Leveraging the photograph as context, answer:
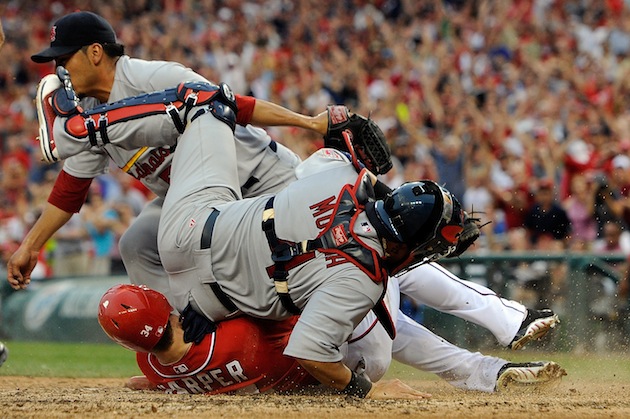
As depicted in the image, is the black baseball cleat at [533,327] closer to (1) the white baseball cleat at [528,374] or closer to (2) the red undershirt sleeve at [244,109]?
(1) the white baseball cleat at [528,374]

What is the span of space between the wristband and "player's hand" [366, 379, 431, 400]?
0.23 feet

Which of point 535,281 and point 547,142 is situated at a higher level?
point 547,142

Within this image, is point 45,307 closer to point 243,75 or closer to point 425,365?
point 243,75

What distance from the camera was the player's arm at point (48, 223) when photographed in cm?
646

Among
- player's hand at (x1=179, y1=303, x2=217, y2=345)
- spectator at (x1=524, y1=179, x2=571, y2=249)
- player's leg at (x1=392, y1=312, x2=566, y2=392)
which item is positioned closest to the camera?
player's hand at (x1=179, y1=303, x2=217, y2=345)

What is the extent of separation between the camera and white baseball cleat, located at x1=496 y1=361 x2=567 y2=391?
5.89 metres

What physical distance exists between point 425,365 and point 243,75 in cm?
1005

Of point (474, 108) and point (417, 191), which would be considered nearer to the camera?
point (417, 191)

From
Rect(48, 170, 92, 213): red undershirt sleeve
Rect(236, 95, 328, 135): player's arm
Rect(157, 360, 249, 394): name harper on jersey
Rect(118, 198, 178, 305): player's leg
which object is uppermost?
Rect(236, 95, 328, 135): player's arm

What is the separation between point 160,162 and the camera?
6258mm

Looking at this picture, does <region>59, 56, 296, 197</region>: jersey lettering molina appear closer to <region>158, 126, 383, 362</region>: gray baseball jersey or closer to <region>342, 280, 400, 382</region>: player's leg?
<region>158, 126, 383, 362</region>: gray baseball jersey

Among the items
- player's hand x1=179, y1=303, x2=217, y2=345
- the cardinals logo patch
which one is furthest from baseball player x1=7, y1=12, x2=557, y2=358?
the cardinals logo patch

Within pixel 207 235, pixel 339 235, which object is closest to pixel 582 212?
pixel 339 235

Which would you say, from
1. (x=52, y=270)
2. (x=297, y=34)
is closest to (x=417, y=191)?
(x=52, y=270)
